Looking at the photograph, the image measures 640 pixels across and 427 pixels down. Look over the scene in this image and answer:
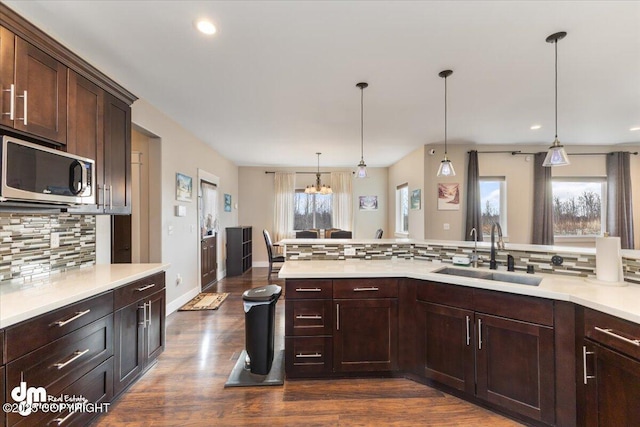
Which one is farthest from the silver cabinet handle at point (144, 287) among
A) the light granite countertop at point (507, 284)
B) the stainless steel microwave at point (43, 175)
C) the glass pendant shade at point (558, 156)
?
the glass pendant shade at point (558, 156)

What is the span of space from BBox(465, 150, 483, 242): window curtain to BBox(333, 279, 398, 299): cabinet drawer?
135 inches

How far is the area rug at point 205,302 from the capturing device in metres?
3.85

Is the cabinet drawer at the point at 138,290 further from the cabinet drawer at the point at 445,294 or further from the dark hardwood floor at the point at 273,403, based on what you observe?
the cabinet drawer at the point at 445,294

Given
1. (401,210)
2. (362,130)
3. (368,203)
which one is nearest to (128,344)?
(362,130)

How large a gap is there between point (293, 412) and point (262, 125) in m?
3.34

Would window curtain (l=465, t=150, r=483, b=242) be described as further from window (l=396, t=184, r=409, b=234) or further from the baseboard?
the baseboard

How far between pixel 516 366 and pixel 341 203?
18.2 feet

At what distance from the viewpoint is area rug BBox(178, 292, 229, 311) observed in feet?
12.6

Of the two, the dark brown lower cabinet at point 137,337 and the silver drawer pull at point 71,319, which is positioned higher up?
the silver drawer pull at point 71,319

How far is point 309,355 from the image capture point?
219cm

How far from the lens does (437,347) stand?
2.05 meters

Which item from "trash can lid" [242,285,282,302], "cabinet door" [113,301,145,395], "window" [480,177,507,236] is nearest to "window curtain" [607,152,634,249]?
"window" [480,177,507,236]

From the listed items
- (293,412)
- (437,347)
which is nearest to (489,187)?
(437,347)

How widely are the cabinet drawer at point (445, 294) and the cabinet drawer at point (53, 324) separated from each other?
85.3 inches
